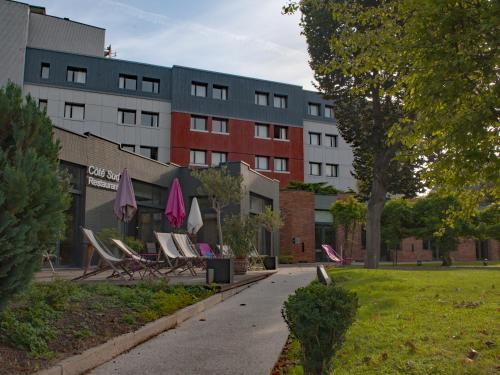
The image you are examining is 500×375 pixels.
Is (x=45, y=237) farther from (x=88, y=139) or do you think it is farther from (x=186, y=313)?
(x=88, y=139)

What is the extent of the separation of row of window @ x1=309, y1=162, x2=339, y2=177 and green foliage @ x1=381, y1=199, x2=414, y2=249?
49.3 feet

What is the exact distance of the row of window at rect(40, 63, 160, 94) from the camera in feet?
112

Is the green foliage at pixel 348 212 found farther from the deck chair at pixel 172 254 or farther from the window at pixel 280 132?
the deck chair at pixel 172 254

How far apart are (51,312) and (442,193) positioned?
4.81 metres

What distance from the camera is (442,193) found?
21.1 feet

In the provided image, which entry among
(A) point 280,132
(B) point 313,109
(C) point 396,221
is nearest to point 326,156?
(B) point 313,109

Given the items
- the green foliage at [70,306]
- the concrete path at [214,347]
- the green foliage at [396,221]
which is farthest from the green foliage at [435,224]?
the concrete path at [214,347]

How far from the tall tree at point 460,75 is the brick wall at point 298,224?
27.5 metres

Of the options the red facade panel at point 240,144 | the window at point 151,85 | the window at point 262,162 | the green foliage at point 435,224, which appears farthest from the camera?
the window at point 262,162

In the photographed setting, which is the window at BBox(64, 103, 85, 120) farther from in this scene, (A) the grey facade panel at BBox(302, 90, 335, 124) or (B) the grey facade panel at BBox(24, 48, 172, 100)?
(A) the grey facade panel at BBox(302, 90, 335, 124)

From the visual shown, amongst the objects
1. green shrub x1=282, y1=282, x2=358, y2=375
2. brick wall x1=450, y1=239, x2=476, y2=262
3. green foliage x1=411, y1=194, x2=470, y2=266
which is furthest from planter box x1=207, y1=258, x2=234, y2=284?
brick wall x1=450, y1=239, x2=476, y2=262

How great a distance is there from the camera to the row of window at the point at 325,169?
43094mm

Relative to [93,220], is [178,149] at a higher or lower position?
higher

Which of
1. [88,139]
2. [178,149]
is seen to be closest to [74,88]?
[178,149]
